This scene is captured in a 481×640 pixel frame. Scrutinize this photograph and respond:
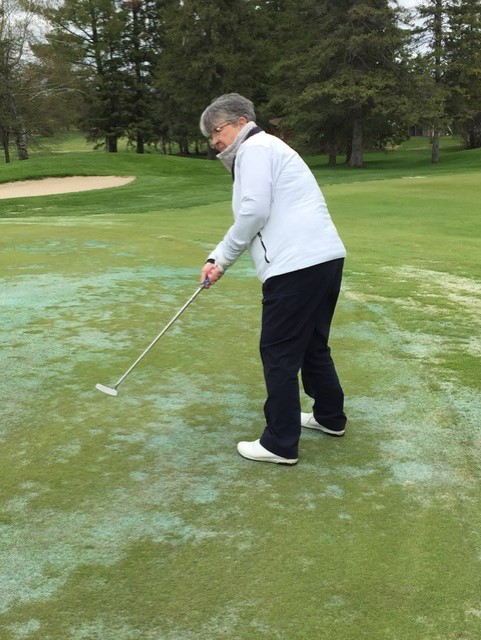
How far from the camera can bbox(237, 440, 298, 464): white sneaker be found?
3.24 meters

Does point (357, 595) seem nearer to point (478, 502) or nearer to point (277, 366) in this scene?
point (478, 502)

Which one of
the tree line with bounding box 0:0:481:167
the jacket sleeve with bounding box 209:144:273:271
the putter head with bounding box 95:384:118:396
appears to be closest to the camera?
the jacket sleeve with bounding box 209:144:273:271

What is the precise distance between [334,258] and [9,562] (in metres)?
1.91

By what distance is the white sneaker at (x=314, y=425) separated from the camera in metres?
3.58

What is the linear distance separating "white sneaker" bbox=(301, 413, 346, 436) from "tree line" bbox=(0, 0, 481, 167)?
3292 centimetres

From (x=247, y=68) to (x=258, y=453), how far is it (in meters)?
45.9

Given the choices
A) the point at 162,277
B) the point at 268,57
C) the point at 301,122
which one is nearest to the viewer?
the point at 162,277

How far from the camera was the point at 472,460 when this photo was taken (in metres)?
3.26

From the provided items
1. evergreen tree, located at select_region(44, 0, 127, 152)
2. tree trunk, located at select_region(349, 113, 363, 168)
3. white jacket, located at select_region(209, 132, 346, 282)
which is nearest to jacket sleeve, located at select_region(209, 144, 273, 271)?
white jacket, located at select_region(209, 132, 346, 282)

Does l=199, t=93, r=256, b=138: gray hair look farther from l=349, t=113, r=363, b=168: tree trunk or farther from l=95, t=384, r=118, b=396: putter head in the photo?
l=349, t=113, r=363, b=168: tree trunk

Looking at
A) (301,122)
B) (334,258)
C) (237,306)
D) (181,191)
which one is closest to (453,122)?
(301,122)

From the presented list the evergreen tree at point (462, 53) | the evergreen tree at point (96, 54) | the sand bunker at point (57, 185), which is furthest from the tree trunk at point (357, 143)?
the evergreen tree at point (96, 54)

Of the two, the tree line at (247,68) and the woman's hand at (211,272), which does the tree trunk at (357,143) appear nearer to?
the tree line at (247,68)

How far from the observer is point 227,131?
3.21 metres
